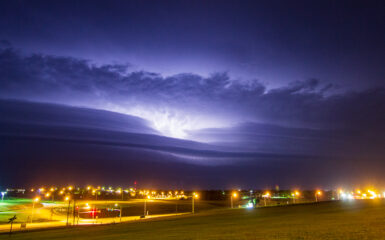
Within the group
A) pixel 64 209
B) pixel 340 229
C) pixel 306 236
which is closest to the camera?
pixel 306 236

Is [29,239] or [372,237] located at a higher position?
[372,237]

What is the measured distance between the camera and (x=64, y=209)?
74.7 meters

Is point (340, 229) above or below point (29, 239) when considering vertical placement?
above

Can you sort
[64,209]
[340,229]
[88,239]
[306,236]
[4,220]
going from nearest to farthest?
1. [306,236]
2. [340,229]
3. [88,239]
4. [4,220]
5. [64,209]

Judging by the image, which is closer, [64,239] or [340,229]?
[340,229]

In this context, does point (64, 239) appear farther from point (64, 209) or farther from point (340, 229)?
point (64, 209)

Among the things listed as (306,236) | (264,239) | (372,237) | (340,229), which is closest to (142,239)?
(264,239)

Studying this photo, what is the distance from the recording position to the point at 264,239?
1307 cm

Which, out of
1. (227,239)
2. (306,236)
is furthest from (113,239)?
(306,236)

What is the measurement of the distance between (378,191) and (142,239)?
80.5 m

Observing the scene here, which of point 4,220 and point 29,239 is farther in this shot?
point 4,220

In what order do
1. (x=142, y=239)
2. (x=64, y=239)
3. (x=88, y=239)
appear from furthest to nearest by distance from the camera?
(x=64, y=239) < (x=88, y=239) < (x=142, y=239)

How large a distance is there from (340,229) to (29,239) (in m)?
24.4

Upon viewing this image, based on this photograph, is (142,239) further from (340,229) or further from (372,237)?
(372,237)
